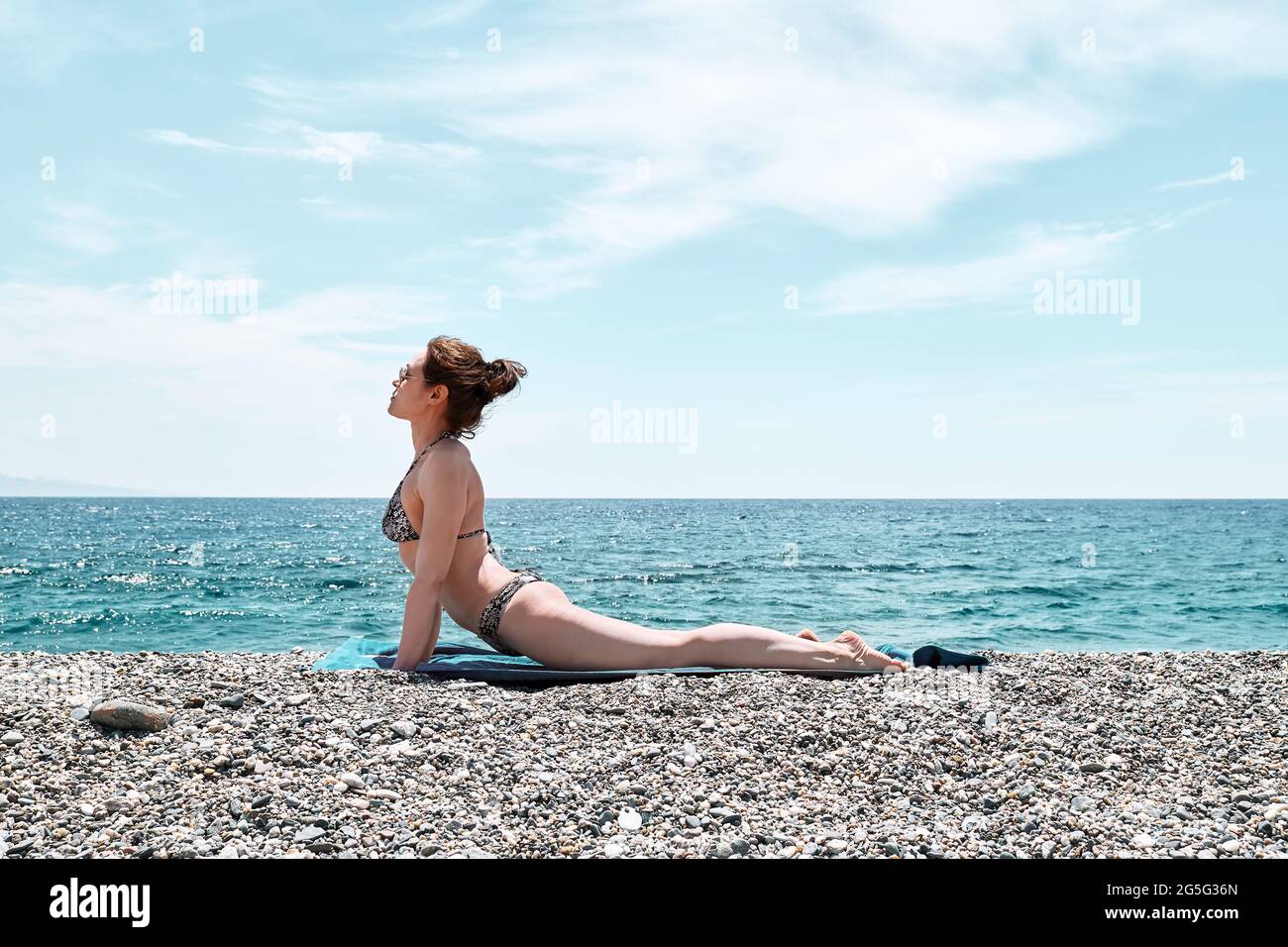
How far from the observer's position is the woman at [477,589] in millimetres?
6059

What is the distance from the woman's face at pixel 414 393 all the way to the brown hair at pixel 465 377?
0.06 m

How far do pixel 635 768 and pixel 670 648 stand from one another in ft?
6.31

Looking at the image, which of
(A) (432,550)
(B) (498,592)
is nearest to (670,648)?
(B) (498,592)

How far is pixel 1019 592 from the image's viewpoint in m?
22.3

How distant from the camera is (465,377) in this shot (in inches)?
245

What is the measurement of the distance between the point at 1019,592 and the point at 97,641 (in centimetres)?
1923

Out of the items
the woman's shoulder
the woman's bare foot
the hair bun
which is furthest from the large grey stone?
the woman's bare foot

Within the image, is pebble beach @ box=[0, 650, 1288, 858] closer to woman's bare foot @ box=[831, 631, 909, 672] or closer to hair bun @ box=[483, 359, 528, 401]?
woman's bare foot @ box=[831, 631, 909, 672]

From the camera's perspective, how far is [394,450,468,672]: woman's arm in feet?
19.6

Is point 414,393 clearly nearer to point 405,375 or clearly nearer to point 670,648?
point 405,375

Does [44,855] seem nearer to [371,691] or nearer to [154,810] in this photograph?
[154,810]

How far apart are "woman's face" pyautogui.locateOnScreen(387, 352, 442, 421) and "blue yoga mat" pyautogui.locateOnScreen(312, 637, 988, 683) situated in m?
1.68

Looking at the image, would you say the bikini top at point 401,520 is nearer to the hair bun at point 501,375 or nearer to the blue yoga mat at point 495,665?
the hair bun at point 501,375
